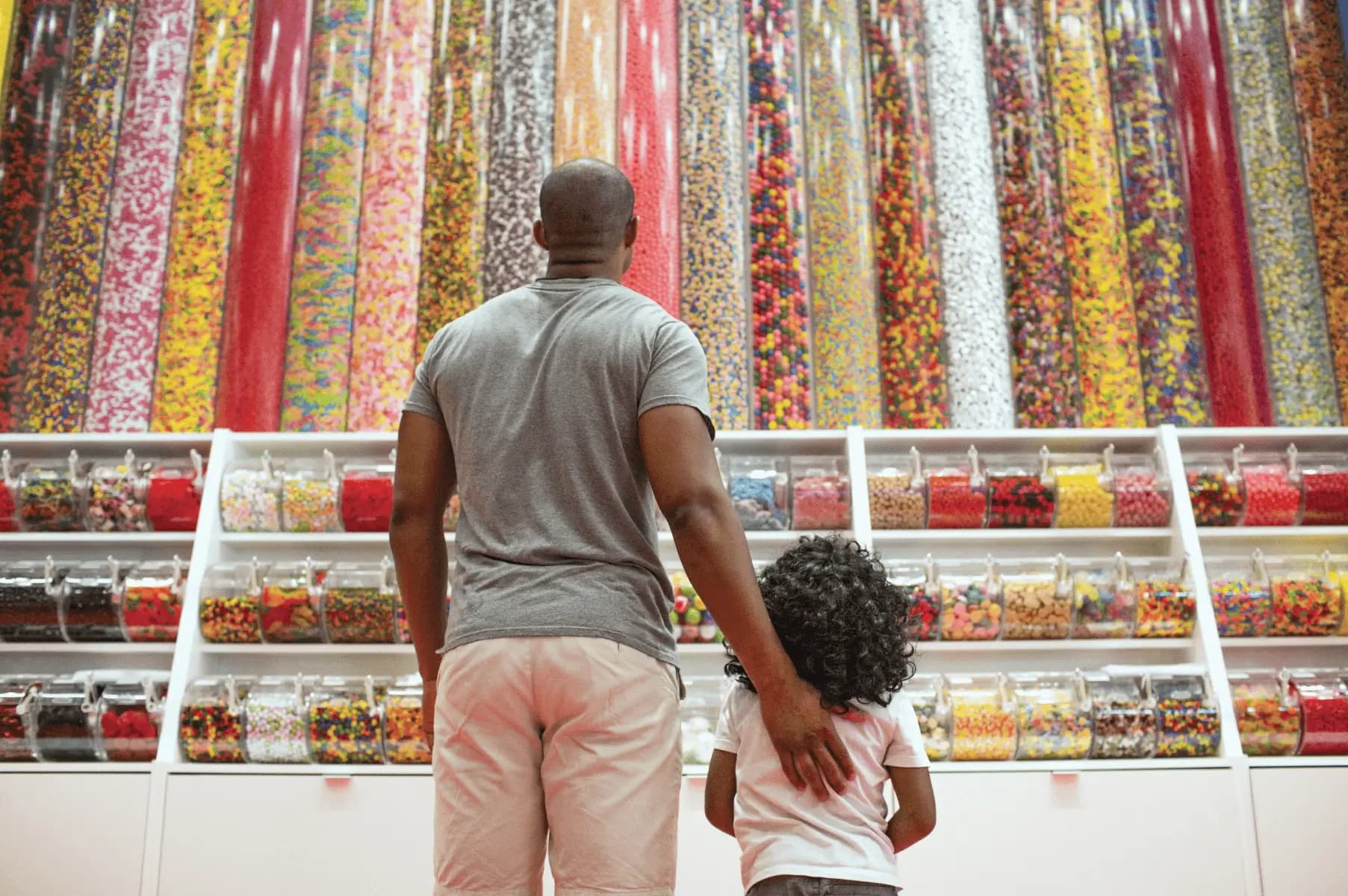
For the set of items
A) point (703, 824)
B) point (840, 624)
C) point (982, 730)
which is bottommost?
point (703, 824)

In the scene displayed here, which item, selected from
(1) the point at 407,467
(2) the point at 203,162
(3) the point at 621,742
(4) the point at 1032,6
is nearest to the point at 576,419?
(1) the point at 407,467

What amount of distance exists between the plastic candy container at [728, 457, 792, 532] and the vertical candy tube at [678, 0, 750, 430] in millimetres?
201

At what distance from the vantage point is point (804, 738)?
52.0 inches

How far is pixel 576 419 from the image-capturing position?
1.37 m

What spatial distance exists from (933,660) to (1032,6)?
212 cm

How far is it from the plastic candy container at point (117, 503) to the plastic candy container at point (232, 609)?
316 millimetres

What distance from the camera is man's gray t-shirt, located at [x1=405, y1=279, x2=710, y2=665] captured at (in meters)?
1.30

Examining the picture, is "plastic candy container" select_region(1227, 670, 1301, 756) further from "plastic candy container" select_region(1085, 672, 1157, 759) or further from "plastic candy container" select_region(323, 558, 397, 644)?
"plastic candy container" select_region(323, 558, 397, 644)

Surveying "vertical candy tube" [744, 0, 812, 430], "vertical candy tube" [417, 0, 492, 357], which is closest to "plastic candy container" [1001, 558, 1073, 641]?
"vertical candy tube" [744, 0, 812, 430]

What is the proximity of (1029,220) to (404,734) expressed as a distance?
2.28m

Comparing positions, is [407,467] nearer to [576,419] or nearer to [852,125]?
[576,419]

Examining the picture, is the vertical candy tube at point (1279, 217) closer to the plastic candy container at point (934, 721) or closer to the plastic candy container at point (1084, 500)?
the plastic candy container at point (1084, 500)

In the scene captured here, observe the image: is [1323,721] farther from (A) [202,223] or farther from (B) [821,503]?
(A) [202,223]

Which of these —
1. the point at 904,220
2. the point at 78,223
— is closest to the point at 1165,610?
the point at 904,220
